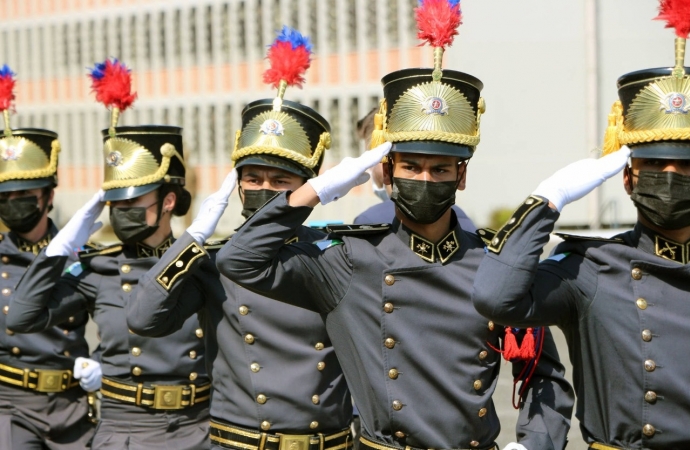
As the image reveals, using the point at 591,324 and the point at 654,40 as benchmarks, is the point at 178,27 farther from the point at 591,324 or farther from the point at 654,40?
the point at 591,324

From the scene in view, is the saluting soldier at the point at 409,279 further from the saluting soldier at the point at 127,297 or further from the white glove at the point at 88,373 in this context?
the white glove at the point at 88,373

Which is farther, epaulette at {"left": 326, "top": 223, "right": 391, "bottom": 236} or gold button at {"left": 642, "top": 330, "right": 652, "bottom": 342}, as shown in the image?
epaulette at {"left": 326, "top": 223, "right": 391, "bottom": 236}

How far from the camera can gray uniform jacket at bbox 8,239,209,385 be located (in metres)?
6.51

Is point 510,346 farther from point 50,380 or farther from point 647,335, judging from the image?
point 50,380

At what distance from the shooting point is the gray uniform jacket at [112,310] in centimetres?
651

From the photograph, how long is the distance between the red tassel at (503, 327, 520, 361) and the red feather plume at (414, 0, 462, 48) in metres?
1.17

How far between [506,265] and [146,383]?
116 inches

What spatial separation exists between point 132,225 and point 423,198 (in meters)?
2.55

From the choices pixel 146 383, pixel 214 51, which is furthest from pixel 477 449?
pixel 214 51

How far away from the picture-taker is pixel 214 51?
1732 inches

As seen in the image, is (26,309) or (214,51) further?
(214,51)

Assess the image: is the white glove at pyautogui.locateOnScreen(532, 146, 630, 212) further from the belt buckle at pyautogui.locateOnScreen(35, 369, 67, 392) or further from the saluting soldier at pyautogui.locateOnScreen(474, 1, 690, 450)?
the belt buckle at pyautogui.locateOnScreen(35, 369, 67, 392)

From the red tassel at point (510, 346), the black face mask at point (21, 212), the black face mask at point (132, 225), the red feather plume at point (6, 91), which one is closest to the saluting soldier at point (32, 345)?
the black face mask at point (21, 212)

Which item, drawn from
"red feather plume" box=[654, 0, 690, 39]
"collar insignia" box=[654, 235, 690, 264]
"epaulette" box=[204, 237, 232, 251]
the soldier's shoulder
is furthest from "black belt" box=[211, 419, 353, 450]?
"red feather plume" box=[654, 0, 690, 39]
